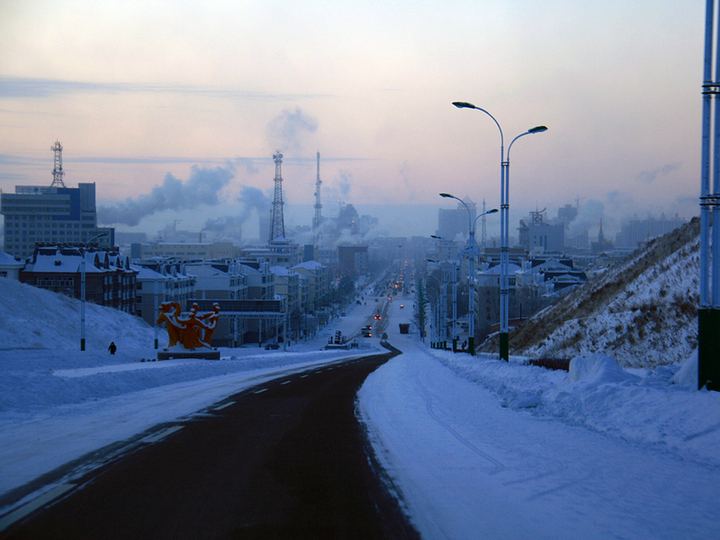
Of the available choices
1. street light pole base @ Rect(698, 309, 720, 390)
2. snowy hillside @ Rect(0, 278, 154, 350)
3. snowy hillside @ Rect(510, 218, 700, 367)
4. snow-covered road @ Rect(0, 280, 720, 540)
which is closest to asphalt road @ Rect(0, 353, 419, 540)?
snow-covered road @ Rect(0, 280, 720, 540)

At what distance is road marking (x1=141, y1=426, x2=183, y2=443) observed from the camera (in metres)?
9.27

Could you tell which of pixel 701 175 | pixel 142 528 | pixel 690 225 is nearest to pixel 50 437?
pixel 142 528

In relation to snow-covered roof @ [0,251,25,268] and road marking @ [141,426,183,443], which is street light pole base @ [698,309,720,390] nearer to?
road marking @ [141,426,183,443]

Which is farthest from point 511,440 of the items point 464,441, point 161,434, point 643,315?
point 643,315

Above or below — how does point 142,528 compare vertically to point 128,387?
above

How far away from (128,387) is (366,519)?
12.7 m

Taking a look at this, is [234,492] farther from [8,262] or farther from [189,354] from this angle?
[8,262]

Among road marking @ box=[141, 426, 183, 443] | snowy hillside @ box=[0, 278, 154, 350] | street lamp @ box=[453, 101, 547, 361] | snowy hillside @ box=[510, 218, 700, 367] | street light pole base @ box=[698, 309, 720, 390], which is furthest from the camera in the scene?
snowy hillside @ box=[0, 278, 154, 350]

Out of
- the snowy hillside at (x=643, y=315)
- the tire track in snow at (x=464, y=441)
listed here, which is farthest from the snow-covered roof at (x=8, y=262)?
the tire track in snow at (x=464, y=441)

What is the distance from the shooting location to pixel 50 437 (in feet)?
30.9

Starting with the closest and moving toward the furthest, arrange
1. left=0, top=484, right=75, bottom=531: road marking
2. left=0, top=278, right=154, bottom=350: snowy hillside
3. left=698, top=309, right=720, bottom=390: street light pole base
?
left=0, top=484, right=75, bottom=531: road marking, left=698, top=309, right=720, bottom=390: street light pole base, left=0, top=278, right=154, bottom=350: snowy hillside

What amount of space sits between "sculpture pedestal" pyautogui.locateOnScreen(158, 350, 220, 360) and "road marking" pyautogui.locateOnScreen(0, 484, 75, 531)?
85.0 ft

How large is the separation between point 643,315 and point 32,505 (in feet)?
115

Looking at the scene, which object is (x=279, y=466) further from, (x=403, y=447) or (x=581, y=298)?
(x=581, y=298)
